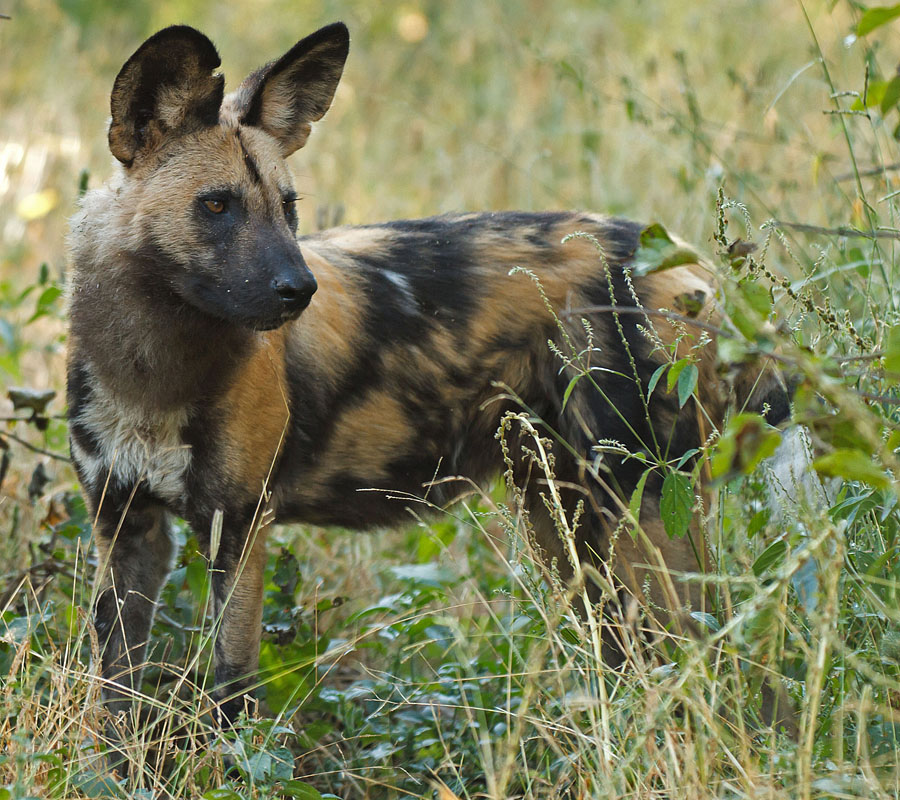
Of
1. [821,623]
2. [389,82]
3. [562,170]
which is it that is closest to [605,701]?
[821,623]

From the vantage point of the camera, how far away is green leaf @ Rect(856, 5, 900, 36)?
1538 mm

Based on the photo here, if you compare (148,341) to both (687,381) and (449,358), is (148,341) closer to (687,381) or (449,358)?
(449,358)

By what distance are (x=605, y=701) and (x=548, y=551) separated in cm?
163

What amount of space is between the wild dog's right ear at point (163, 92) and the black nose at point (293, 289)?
0.57m

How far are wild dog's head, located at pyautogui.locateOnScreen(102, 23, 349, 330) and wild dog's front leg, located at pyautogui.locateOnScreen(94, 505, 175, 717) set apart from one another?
0.66 metres

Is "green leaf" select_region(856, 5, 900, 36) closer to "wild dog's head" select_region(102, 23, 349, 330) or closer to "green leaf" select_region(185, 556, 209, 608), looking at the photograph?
"wild dog's head" select_region(102, 23, 349, 330)

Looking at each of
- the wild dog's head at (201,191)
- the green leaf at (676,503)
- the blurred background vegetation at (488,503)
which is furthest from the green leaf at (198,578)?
the green leaf at (676,503)

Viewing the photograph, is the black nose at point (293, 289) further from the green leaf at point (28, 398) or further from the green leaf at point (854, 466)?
the green leaf at point (854, 466)

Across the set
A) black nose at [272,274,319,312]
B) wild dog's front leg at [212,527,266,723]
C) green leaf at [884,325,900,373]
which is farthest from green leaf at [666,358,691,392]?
wild dog's front leg at [212,527,266,723]

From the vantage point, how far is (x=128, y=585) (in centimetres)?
313

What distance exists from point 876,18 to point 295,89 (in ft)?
6.43

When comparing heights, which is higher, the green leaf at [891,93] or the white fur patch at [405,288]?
the green leaf at [891,93]

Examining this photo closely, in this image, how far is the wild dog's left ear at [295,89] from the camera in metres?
3.05

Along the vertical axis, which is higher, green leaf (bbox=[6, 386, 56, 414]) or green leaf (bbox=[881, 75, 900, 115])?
green leaf (bbox=[881, 75, 900, 115])
